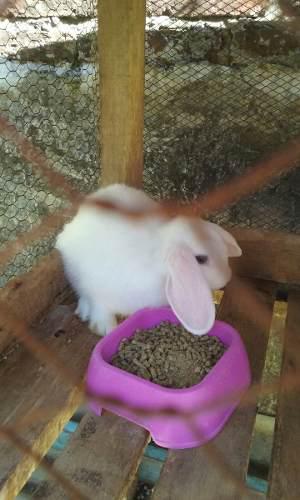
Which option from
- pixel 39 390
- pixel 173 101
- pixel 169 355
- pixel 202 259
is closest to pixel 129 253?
pixel 202 259

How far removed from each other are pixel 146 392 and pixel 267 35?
985 millimetres

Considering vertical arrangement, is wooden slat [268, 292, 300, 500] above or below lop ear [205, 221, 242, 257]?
below

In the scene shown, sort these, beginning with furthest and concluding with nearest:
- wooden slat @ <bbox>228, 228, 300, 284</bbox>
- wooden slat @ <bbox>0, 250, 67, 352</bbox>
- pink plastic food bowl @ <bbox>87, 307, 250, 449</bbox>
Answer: wooden slat @ <bbox>228, 228, 300, 284</bbox>
wooden slat @ <bbox>0, 250, 67, 352</bbox>
pink plastic food bowl @ <bbox>87, 307, 250, 449</bbox>

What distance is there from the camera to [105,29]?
1441mm

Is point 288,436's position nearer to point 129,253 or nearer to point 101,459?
point 101,459

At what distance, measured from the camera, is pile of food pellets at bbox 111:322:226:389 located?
1228 mm

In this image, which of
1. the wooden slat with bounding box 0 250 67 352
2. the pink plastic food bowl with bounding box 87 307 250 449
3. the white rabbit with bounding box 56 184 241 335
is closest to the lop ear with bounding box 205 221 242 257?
the white rabbit with bounding box 56 184 241 335

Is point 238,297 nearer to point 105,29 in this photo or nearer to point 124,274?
point 124,274

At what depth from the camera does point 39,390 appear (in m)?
1.25

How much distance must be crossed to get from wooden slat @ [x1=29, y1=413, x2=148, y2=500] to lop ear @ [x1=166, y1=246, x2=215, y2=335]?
0.76ft

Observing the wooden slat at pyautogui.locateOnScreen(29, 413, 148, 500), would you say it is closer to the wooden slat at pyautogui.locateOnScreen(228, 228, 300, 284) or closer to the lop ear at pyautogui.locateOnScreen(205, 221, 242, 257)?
the lop ear at pyautogui.locateOnScreen(205, 221, 242, 257)

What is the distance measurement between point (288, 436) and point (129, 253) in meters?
0.54

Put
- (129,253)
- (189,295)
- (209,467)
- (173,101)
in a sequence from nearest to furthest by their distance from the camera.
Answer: (209,467) → (189,295) → (129,253) → (173,101)

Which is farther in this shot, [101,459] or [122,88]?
[122,88]
